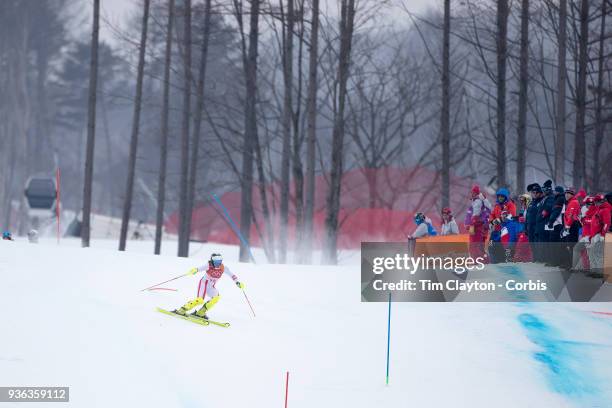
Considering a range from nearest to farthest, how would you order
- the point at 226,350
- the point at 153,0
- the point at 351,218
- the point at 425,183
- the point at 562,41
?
the point at 226,350, the point at 562,41, the point at 153,0, the point at 351,218, the point at 425,183

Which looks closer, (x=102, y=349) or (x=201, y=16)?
(x=102, y=349)

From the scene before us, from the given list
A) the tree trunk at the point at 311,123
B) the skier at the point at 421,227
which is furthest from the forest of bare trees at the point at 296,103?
the skier at the point at 421,227

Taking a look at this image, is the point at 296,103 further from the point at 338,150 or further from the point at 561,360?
the point at 561,360

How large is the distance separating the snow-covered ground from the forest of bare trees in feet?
32.4

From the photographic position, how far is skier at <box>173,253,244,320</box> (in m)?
13.1

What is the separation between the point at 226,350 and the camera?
1182cm

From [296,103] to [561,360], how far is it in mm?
27010

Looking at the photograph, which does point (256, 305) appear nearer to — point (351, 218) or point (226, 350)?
point (226, 350)

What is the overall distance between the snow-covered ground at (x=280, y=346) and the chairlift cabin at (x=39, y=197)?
26.9 m

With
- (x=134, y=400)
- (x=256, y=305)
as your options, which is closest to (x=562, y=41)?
(x=256, y=305)

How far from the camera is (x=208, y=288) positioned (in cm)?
1336

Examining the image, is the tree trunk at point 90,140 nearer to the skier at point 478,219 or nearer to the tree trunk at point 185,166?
the tree trunk at point 185,166

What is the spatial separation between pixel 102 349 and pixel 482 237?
8843 mm

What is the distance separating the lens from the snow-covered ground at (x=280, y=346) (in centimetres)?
1038
